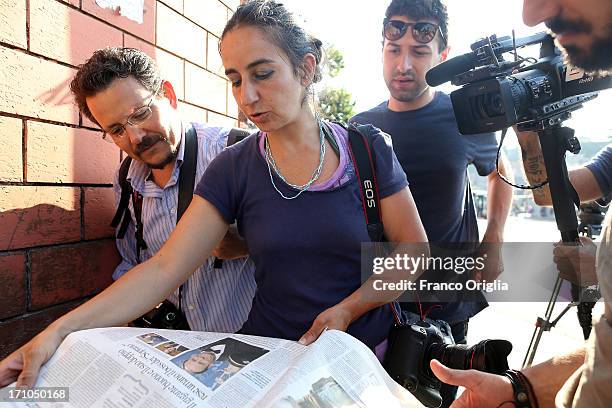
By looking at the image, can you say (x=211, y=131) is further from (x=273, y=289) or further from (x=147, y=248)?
(x=273, y=289)

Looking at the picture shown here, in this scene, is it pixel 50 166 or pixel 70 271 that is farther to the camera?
pixel 70 271

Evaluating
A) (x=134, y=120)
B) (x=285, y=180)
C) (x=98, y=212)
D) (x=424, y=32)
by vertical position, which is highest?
(x=424, y=32)

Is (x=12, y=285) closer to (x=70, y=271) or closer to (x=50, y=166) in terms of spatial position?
(x=70, y=271)

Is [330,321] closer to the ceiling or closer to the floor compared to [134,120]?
closer to the floor

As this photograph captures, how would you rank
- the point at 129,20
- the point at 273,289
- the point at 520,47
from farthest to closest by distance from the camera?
the point at 129,20 → the point at 520,47 → the point at 273,289

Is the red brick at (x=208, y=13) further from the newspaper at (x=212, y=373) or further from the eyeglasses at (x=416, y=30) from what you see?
the newspaper at (x=212, y=373)

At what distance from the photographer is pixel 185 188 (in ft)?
5.84

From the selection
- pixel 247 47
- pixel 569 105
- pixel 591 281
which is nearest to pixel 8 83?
pixel 247 47

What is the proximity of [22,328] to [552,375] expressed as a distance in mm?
1535

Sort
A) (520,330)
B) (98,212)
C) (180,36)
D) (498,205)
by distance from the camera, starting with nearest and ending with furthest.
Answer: (98,212)
(498,205)
(180,36)
(520,330)

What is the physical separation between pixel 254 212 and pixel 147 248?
69 centimetres

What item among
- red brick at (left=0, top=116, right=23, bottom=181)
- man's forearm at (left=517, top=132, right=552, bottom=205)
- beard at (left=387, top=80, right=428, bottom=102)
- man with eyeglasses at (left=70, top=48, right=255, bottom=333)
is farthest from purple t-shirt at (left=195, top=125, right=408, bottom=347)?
man's forearm at (left=517, top=132, right=552, bottom=205)

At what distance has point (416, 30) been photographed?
1967 millimetres

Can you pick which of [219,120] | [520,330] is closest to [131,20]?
[219,120]
